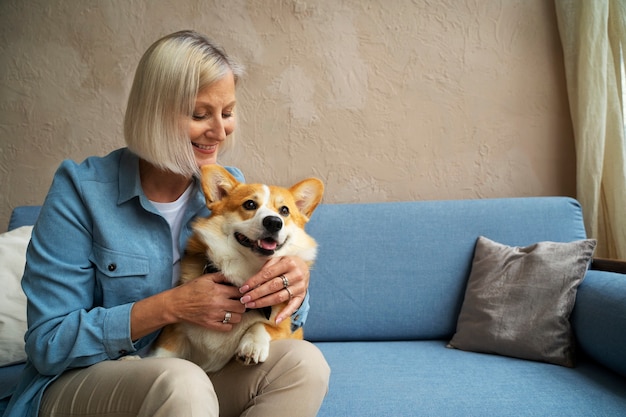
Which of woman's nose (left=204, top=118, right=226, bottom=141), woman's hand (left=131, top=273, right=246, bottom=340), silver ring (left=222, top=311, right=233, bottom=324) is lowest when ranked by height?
silver ring (left=222, top=311, right=233, bottom=324)

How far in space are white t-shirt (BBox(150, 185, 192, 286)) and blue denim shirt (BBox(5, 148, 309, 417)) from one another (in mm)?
20

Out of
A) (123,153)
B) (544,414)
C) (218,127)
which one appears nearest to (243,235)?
(218,127)

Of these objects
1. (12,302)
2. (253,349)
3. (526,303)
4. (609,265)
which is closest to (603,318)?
(526,303)

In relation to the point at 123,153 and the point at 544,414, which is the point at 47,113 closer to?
the point at 123,153

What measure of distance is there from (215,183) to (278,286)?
360 millimetres

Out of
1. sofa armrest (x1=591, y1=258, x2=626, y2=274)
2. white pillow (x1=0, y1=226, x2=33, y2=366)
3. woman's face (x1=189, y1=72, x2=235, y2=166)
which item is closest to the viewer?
woman's face (x1=189, y1=72, x2=235, y2=166)

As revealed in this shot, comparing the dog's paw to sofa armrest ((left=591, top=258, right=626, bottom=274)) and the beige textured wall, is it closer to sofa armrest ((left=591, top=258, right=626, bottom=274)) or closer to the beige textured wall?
the beige textured wall

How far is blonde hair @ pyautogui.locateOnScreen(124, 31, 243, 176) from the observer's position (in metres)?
1.14

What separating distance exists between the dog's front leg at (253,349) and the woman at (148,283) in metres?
0.02

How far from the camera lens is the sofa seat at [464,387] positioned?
1.17m

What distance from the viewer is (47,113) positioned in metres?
2.21

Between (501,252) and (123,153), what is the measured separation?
4.41ft

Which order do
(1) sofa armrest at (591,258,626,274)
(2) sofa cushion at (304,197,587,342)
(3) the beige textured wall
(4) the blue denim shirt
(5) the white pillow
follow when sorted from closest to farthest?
(4) the blue denim shirt, (5) the white pillow, (1) sofa armrest at (591,258,626,274), (2) sofa cushion at (304,197,587,342), (3) the beige textured wall

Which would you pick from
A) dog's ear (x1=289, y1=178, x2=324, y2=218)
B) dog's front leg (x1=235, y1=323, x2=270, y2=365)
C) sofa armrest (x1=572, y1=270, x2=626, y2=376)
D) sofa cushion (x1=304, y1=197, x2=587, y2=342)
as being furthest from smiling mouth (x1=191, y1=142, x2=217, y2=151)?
sofa armrest (x1=572, y1=270, x2=626, y2=376)
